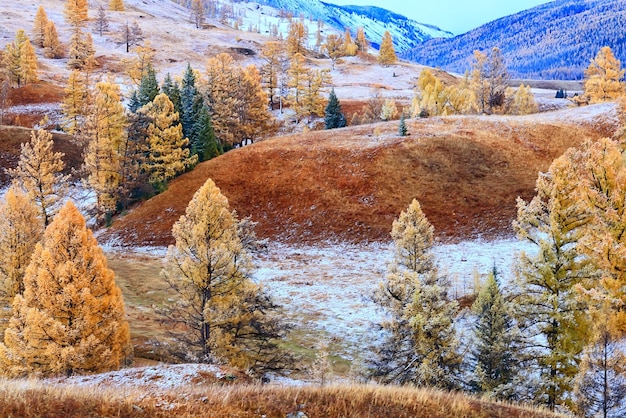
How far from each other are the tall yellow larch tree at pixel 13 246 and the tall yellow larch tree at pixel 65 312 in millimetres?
5014

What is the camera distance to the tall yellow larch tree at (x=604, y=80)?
6384 centimetres

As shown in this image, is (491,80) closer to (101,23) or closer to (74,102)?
(74,102)

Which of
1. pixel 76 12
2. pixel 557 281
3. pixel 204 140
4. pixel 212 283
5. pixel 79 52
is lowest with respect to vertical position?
pixel 212 283

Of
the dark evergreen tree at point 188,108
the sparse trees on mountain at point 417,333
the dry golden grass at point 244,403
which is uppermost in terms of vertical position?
the dark evergreen tree at point 188,108

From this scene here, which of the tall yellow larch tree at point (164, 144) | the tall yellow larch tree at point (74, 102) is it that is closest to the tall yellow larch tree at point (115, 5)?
the tall yellow larch tree at point (74, 102)

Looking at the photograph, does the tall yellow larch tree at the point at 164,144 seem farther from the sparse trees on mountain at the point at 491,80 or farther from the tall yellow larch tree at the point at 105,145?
the sparse trees on mountain at the point at 491,80

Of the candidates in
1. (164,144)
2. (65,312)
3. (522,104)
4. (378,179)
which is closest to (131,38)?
(164,144)

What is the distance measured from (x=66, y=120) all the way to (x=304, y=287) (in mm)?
55078

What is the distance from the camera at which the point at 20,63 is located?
261 ft

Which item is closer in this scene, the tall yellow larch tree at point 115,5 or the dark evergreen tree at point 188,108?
the dark evergreen tree at point 188,108

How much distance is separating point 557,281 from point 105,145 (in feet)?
132

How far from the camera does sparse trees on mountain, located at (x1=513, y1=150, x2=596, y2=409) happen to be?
15.3 meters

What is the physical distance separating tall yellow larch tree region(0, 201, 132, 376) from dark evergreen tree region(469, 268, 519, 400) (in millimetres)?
12907

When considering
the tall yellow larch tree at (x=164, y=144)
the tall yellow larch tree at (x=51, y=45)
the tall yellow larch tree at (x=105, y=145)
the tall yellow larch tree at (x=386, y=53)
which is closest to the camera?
the tall yellow larch tree at (x=105, y=145)
